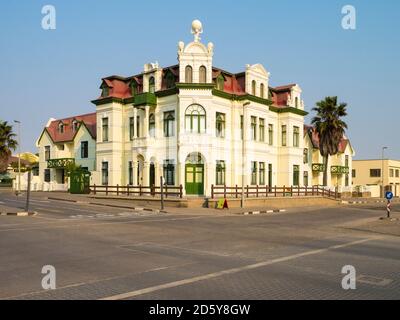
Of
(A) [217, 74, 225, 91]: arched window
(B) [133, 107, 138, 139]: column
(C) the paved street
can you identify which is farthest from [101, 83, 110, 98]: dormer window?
(C) the paved street

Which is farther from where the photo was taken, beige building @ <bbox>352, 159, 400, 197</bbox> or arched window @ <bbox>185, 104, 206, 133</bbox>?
beige building @ <bbox>352, 159, 400, 197</bbox>

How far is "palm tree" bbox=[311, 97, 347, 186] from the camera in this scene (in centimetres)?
5078

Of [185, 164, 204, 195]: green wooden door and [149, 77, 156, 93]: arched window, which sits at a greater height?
[149, 77, 156, 93]: arched window

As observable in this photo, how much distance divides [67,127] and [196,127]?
76.9 ft

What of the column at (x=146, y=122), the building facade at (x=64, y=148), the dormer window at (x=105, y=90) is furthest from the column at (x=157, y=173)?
the building facade at (x=64, y=148)

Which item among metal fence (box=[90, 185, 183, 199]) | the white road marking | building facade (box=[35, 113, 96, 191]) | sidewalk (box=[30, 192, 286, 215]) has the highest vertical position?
building facade (box=[35, 113, 96, 191])

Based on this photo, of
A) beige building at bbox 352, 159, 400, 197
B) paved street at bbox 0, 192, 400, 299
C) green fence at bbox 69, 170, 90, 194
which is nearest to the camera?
paved street at bbox 0, 192, 400, 299

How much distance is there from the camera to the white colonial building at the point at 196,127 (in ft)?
109

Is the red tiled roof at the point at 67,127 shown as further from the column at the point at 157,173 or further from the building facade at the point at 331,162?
the building facade at the point at 331,162

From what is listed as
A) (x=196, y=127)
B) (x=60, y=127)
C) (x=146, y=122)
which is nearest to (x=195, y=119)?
(x=196, y=127)

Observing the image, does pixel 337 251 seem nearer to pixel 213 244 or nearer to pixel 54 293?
pixel 213 244

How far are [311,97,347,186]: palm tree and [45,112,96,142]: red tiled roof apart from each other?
27961 mm

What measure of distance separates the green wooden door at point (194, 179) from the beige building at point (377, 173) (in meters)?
52.1

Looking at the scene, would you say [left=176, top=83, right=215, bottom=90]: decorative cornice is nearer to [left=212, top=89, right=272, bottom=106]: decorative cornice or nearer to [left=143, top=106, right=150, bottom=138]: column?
Answer: [left=212, top=89, right=272, bottom=106]: decorative cornice
